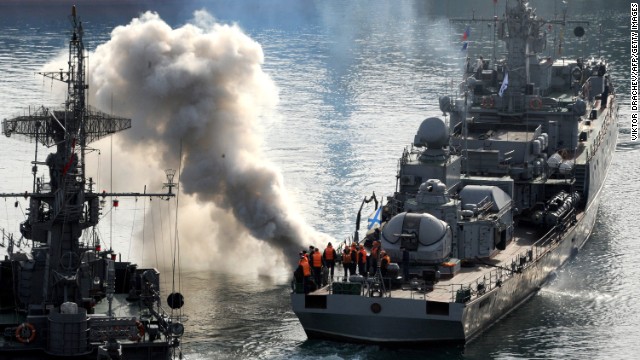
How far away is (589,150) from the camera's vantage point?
68625 millimetres

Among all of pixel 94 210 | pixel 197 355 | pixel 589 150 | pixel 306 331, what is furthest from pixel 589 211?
pixel 94 210

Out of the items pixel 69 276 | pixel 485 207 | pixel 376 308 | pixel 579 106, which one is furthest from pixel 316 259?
pixel 579 106

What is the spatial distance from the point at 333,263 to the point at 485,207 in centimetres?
710

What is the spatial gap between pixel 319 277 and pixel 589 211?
19210 millimetres

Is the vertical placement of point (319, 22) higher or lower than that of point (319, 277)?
higher

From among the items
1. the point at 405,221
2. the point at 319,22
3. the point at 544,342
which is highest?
the point at 319,22

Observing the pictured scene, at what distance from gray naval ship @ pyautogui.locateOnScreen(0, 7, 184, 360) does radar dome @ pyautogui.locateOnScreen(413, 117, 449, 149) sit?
17.5 m

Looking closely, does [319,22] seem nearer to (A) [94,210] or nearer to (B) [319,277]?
(B) [319,277]

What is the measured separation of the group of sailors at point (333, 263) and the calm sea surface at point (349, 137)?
6.47 feet

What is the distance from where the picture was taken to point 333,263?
5222cm

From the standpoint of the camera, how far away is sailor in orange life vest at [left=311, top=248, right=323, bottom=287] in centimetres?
5084

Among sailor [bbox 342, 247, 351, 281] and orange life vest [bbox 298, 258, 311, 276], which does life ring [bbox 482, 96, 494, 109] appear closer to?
sailor [bbox 342, 247, 351, 281]

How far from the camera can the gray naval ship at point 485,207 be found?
49.5 metres

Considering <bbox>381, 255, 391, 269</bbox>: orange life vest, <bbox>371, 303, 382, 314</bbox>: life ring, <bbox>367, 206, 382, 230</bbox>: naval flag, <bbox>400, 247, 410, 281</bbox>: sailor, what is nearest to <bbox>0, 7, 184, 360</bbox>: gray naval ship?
<bbox>371, 303, 382, 314</bbox>: life ring
